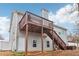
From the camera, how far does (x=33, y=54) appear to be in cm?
532

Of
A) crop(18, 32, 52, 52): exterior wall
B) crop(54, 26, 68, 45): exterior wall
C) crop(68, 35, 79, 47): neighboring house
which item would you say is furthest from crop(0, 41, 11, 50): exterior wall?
crop(68, 35, 79, 47): neighboring house

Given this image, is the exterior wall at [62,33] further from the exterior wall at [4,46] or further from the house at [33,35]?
the exterior wall at [4,46]

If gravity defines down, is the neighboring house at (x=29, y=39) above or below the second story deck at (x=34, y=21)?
below

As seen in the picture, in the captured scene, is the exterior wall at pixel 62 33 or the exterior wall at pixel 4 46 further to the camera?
the exterior wall at pixel 62 33

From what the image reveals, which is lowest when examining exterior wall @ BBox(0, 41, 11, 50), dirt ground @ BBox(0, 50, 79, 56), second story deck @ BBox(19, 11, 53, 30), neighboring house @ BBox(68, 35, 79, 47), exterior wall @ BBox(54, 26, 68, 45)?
dirt ground @ BBox(0, 50, 79, 56)

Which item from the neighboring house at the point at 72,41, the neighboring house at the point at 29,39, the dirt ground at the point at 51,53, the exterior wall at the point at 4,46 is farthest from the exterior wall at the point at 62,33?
the exterior wall at the point at 4,46

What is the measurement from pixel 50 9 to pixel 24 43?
3.46ft

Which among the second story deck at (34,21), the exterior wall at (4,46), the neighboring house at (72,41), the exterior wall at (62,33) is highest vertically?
the second story deck at (34,21)

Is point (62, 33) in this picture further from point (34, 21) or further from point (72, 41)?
point (34, 21)

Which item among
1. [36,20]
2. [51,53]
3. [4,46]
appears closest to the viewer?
[4,46]

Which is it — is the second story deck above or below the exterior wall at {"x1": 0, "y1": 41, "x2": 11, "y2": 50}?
above

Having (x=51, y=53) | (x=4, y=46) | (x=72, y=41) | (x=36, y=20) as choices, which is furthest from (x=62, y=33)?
(x=4, y=46)

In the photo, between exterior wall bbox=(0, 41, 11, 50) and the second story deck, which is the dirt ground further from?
the second story deck

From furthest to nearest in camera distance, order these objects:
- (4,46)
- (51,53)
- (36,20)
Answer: (36,20)
(51,53)
(4,46)
